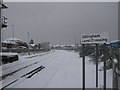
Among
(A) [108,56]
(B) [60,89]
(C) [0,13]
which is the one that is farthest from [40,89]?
(C) [0,13]

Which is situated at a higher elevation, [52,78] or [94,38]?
[94,38]

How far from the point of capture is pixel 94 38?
7.59 metres

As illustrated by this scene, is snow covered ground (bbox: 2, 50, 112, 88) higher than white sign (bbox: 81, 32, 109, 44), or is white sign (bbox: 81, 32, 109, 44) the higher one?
white sign (bbox: 81, 32, 109, 44)

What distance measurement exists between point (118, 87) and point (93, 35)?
202 centimetres

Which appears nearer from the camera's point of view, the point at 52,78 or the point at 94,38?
the point at 94,38

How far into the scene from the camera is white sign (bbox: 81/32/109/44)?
7.26m

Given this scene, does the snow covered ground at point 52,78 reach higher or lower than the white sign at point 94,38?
lower

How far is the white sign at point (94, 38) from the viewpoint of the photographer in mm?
7264

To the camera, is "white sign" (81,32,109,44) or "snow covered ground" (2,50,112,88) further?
"snow covered ground" (2,50,112,88)

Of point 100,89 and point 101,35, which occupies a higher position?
point 101,35

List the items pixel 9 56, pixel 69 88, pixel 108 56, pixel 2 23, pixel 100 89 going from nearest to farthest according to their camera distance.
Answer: pixel 100 89
pixel 69 88
pixel 108 56
pixel 2 23
pixel 9 56

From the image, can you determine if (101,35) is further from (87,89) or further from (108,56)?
(108,56)

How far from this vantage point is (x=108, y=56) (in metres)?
15.0

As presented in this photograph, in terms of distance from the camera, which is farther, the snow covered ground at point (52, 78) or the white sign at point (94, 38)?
the snow covered ground at point (52, 78)
